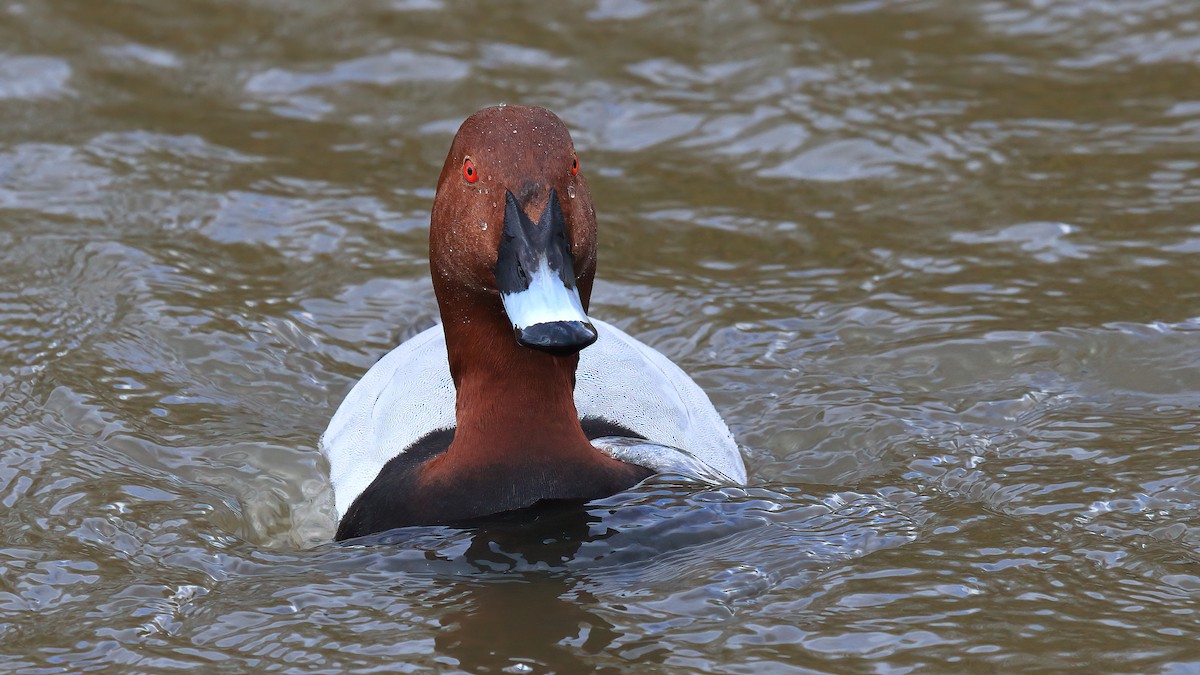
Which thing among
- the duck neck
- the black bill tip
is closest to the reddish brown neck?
the duck neck

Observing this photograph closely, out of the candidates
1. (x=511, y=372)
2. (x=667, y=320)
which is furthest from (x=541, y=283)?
(x=667, y=320)

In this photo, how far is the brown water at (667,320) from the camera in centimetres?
438

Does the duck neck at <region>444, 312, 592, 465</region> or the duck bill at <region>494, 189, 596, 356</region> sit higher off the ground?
the duck bill at <region>494, 189, 596, 356</region>

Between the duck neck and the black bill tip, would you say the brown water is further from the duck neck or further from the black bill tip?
the black bill tip

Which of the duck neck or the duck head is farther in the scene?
the duck neck

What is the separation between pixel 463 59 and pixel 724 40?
1.60 m

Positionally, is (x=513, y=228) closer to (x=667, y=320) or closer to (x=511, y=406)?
(x=511, y=406)

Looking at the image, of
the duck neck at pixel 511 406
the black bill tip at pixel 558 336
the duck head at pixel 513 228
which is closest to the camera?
the black bill tip at pixel 558 336

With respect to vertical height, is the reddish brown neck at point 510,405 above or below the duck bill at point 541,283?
below

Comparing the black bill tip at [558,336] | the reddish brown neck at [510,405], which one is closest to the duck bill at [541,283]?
the black bill tip at [558,336]

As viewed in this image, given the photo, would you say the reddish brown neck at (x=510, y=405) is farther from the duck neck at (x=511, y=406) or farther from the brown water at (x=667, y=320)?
the brown water at (x=667, y=320)

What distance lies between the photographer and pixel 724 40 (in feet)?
31.8

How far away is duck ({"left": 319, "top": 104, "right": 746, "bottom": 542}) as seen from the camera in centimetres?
443

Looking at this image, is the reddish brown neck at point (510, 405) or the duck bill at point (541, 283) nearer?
the duck bill at point (541, 283)
